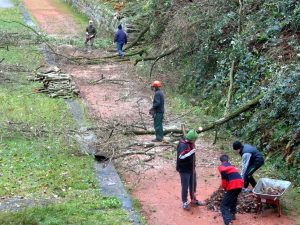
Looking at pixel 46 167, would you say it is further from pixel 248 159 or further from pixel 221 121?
pixel 221 121

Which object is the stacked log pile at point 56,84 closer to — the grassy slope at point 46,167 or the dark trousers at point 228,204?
the grassy slope at point 46,167

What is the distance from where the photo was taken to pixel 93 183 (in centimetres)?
1321

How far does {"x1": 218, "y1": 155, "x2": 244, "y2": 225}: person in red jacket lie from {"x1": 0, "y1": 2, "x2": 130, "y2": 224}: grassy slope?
1.98 meters

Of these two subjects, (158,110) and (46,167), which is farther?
(158,110)

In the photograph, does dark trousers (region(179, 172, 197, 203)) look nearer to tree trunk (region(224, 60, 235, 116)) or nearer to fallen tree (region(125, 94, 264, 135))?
fallen tree (region(125, 94, 264, 135))

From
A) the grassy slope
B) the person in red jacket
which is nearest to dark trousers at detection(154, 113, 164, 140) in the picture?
the grassy slope

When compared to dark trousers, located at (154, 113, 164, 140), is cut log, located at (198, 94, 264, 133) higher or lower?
higher

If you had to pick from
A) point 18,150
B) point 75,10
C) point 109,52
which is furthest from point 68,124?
point 75,10

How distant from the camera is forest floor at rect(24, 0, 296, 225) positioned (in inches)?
457

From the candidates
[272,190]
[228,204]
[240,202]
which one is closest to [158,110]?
[240,202]

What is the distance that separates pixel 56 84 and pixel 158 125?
6.93 meters

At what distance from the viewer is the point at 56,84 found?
21.7 meters

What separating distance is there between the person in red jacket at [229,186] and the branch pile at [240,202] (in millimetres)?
735

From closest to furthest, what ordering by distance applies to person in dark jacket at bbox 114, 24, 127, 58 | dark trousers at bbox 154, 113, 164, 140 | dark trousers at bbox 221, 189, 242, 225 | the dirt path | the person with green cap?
dark trousers at bbox 221, 189, 242, 225
the person with green cap
dark trousers at bbox 154, 113, 164, 140
person in dark jacket at bbox 114, 24, 127, 58
the dirt path
